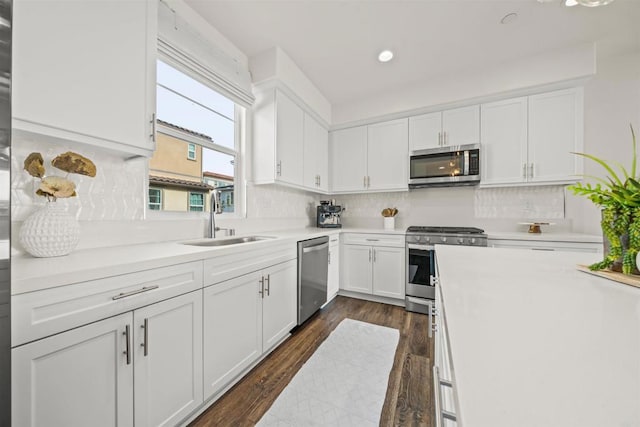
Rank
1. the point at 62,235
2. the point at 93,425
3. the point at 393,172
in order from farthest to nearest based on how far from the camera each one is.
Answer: the point at 393,172 < the point at 62,235 < the point at 93,425

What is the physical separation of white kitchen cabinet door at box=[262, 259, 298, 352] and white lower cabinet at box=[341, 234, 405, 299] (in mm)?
1123

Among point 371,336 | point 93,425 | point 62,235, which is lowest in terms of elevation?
point 371,336

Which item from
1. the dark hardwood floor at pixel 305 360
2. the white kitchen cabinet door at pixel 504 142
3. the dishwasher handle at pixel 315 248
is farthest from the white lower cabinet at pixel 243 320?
the white kitchen cabinet door at pixel 504 142

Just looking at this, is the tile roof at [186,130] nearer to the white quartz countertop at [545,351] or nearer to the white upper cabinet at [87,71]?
the white upper cabinet at [87,71]

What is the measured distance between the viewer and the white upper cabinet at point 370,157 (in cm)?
319

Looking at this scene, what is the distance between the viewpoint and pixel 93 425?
0.90 metres

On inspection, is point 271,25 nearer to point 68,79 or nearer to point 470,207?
point 68,79

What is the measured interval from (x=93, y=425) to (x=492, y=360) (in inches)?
53.4

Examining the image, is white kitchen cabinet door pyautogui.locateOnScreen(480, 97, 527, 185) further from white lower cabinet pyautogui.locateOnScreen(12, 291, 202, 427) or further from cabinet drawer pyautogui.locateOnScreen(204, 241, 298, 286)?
white lower cabinet pyautogui.locateOnScreen(12, 291, 202, 427)

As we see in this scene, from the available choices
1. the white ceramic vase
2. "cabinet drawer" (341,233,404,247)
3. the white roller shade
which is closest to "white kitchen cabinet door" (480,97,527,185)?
"cabinet drawer" (341,233,404,247)

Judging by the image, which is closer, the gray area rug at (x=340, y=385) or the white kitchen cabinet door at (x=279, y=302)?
the gray area rug at (x=340, y=385)

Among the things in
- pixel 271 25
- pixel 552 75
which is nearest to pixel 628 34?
pixel 552 75

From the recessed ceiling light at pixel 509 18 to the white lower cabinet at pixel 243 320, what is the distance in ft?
8.92

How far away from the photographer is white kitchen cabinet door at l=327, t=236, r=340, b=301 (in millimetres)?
2899
